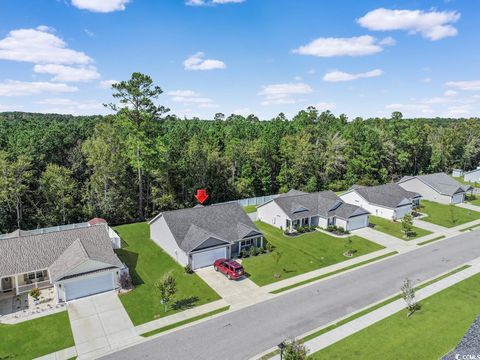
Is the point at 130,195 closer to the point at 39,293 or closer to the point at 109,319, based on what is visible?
the point at 39,293

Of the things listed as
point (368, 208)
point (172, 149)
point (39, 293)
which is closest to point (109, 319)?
point (39, 293)

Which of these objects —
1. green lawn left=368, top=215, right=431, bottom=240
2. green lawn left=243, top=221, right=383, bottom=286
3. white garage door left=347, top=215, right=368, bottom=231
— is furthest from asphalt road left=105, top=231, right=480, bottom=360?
white garage door left=347, top=215, right=368, bottom=231

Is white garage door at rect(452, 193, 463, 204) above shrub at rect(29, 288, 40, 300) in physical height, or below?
above

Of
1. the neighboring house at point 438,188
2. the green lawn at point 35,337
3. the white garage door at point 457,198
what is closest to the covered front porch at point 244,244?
the green lawn at point 35,337

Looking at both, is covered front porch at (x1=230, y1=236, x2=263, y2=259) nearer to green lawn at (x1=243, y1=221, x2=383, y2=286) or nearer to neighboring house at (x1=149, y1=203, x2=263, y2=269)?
neighboring house at (x1=149, y1=203, x2=263, y2=269)

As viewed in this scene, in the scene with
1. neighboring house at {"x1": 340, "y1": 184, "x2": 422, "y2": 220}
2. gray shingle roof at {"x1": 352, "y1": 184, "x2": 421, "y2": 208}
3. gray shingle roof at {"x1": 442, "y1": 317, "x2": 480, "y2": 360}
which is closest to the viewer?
gray shingle roof at {"x1": 442, "y1": 317, "x2": 480, "y2": 360}

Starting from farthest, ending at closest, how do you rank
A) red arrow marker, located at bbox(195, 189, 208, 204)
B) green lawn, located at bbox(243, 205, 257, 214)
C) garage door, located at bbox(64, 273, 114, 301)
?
red arrow marker, located at bbox(195, 189, 208, 204) → green lawn, located at bbox(243, 205, 257, 214) → garage door, located at bbox(64, 273, 114, 301)

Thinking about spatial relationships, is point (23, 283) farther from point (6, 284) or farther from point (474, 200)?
point (474, 200)
